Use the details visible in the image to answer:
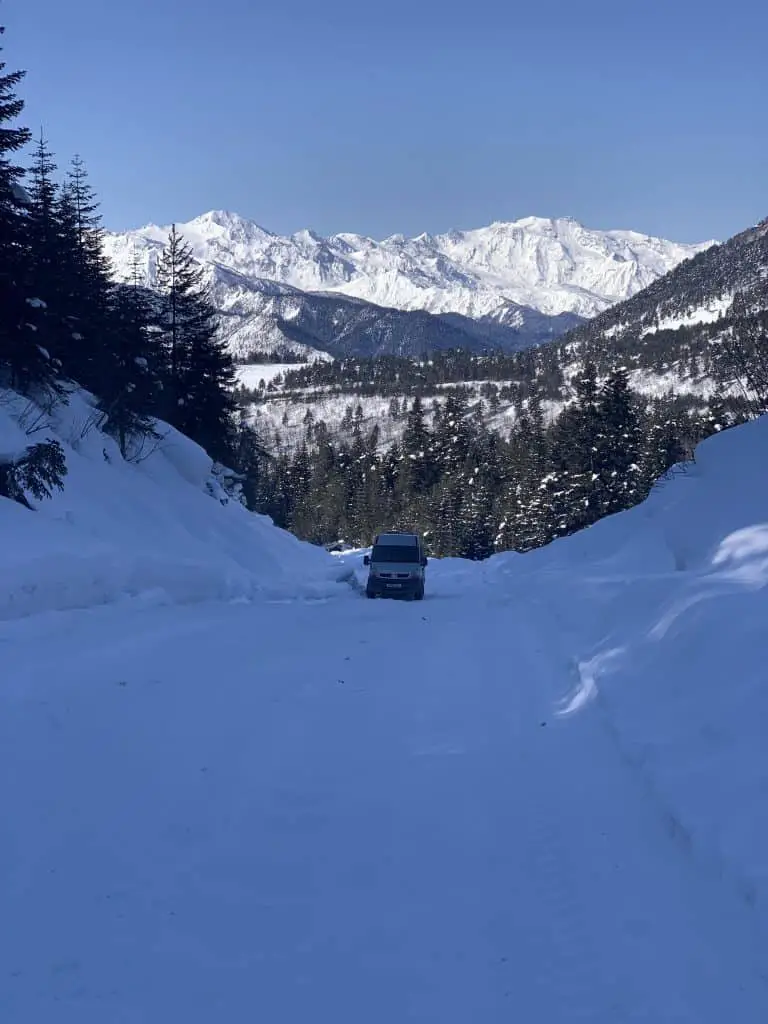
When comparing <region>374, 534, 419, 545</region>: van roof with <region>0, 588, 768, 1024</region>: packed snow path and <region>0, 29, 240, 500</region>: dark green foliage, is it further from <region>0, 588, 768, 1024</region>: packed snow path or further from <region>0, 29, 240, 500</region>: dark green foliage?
<region>0, 588, 768, 1024</region>: packed snow path

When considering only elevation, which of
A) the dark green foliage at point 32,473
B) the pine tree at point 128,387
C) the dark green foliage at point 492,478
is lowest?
the dark green foliage at point 492,478

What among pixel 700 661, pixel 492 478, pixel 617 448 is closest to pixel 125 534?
pixel 700 661

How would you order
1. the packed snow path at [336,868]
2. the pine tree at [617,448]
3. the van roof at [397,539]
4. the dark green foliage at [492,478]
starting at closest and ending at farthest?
the packed snow path at [336,868] → the van roof at [397,539] → the pine tree at [617,448] → the dark green foliage at [492,478]

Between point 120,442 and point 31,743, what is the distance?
2026cm

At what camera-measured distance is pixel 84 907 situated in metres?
4.62

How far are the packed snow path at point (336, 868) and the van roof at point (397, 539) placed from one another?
1612 centimetres

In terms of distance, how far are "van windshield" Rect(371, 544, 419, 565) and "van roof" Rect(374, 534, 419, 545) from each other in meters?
0.31

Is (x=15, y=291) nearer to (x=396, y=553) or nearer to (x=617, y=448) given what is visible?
(x=396, y=553)

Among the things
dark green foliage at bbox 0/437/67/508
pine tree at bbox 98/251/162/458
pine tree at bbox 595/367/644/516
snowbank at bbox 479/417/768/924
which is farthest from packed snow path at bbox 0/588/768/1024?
pine tree at bbox 595/367/644/516

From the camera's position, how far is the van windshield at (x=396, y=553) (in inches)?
981

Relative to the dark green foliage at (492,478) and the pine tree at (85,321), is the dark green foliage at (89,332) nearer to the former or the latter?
the pine tree at (85,321)

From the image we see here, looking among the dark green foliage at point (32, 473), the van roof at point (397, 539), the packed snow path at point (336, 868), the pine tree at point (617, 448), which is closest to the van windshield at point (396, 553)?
the van roof at point (397, 539)

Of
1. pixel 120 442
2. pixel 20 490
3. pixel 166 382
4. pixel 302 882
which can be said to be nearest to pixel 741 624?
pixel 302 882

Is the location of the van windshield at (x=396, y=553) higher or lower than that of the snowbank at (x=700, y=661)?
lower
